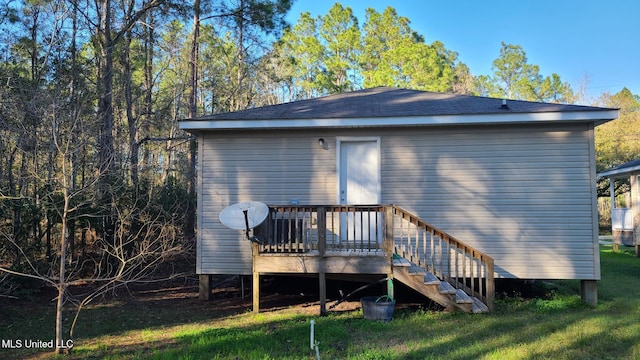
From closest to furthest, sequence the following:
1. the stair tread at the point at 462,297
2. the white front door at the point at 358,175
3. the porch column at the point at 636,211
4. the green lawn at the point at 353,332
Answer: the green lawn at the point at 353,332 < the stair tread at the point at 462,297 < the white front door at the point at 358,175 < the porch column at the point at 636,211

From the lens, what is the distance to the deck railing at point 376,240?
6.03m

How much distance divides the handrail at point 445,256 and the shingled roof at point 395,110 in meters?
1.75

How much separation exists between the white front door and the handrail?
63cm

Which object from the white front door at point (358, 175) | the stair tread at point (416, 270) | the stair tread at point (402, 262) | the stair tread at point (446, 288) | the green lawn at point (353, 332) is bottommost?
the green lawn at point (353, 332)

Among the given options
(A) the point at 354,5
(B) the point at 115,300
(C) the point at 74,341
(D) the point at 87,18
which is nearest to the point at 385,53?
(A) the point at 354,5

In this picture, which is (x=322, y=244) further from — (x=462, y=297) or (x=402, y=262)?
(x=462, y=297)

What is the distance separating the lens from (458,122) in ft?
21.8

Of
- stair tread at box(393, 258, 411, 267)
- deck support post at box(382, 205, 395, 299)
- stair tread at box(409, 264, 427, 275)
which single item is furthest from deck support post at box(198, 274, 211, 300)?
stair tread at box(409, 264, 427, 275)

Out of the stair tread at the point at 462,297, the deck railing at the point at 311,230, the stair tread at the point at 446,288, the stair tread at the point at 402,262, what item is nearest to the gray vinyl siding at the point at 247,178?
the deck railing at the point at 311,230

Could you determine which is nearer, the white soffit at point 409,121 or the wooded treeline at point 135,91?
the white soffit at point 409,121

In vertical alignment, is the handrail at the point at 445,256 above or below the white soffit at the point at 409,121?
below

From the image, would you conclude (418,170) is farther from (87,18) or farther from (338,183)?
(87,18)

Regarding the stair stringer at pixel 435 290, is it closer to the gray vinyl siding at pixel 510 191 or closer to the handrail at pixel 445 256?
the handrail at pixel 445 256

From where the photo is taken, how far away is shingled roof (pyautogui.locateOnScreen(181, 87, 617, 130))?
257 inches
